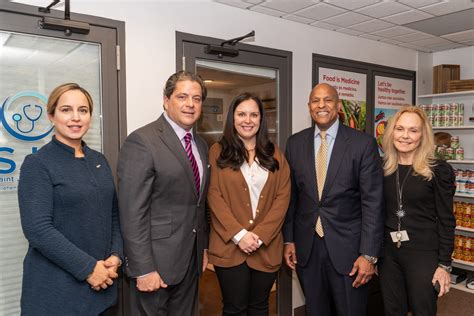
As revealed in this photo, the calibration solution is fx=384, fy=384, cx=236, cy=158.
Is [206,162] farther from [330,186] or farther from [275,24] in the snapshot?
[275,24]

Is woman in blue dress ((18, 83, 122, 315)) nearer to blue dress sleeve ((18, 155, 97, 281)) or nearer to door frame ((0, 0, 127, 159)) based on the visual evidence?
blue dress sleeve ((18, 155, 97, 281))

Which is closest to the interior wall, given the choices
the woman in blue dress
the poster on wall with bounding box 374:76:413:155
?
the woman in blue dress

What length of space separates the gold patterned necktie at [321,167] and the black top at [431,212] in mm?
447

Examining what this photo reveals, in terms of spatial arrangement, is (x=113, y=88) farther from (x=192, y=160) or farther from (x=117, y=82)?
(x=192, y=160)

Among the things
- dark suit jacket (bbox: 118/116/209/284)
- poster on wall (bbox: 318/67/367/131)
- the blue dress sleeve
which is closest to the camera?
the blue dress sleeve

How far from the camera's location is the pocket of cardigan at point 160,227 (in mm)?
1882

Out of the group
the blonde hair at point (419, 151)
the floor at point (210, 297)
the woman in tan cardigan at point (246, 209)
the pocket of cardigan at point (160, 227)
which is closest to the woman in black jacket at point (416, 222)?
the blonde hair at point (419, 151)

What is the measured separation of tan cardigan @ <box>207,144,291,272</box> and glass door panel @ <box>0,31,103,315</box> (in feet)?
3.37

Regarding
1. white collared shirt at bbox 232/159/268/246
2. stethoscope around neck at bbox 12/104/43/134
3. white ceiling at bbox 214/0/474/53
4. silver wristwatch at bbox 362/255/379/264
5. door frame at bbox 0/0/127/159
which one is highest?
white ceiling at bbox 214/0/474/53

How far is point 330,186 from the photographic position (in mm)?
2238

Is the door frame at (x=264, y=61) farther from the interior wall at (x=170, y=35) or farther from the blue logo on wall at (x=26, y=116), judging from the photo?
the blue logo on wall at (x=26, y=116)

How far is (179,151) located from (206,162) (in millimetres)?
214

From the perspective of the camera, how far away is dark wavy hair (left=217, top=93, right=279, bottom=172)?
2.17 meters

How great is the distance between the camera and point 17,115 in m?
2.14
